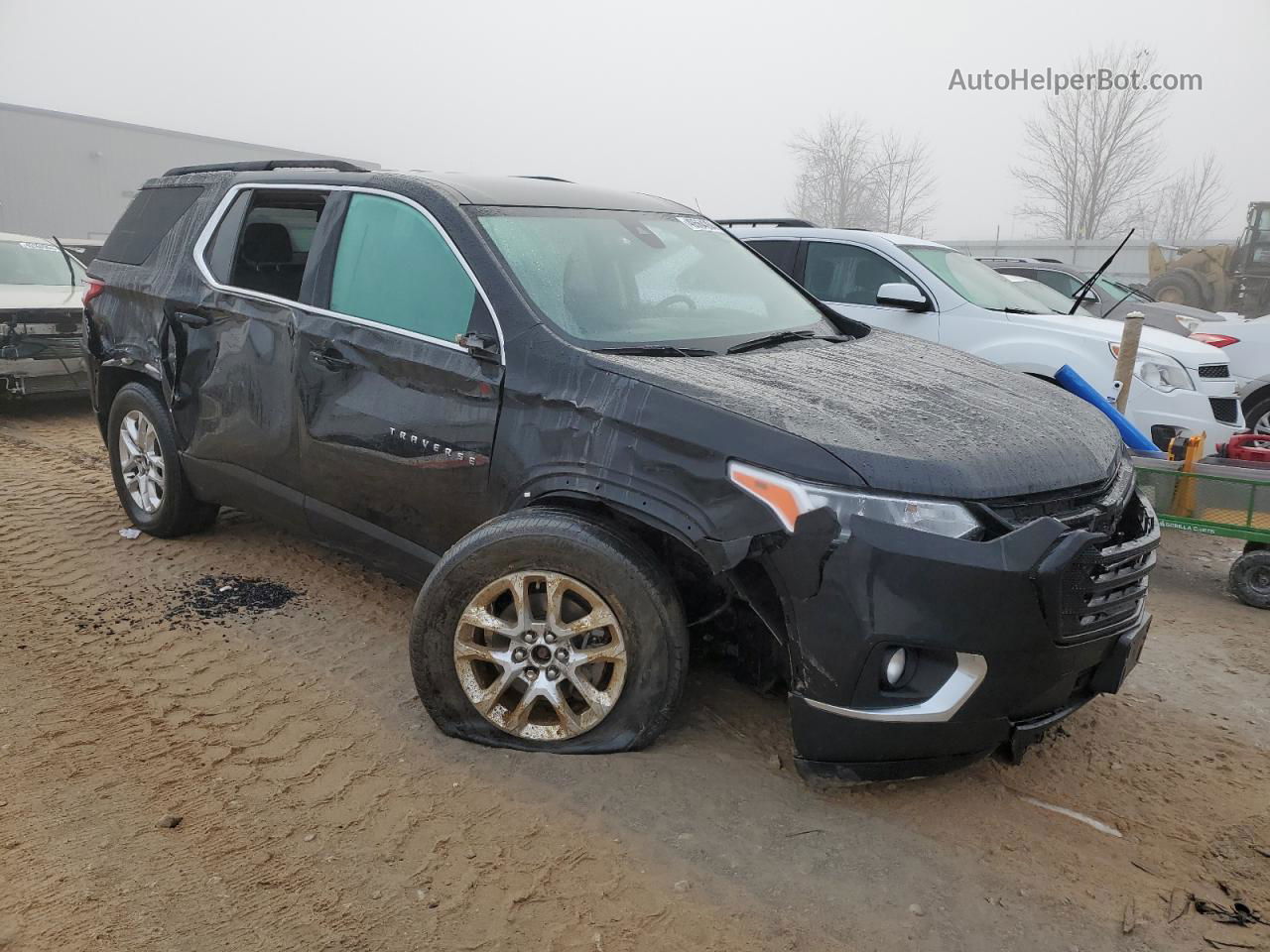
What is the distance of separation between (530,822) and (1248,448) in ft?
15.7

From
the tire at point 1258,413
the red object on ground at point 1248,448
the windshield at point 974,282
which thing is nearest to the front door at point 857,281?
the windshield at point 974,282

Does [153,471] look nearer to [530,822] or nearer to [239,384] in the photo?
[239,384]

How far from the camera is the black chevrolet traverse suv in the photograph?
106 inches

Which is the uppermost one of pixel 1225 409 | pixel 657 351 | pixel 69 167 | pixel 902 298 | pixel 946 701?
pixel 69 167

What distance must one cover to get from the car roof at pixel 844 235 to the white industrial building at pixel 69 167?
21.7 metres

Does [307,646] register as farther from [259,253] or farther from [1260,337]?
[1260,337]

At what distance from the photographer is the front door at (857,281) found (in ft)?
23.8

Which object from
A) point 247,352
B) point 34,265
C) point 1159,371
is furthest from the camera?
point 34,265

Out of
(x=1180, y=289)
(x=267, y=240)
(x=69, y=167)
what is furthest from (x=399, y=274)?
(x=69, y=167)

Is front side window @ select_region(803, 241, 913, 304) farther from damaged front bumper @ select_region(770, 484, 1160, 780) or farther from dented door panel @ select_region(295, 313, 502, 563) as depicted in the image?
damaged front bumper @ select_region(770, 484, 1160, 780)

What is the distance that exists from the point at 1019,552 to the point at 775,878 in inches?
42.8

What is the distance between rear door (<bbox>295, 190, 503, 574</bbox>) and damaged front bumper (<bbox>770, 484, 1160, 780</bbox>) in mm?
1269

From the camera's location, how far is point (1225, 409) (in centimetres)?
655

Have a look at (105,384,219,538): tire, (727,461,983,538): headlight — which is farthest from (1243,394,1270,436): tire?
(105,384,219,538): tire
